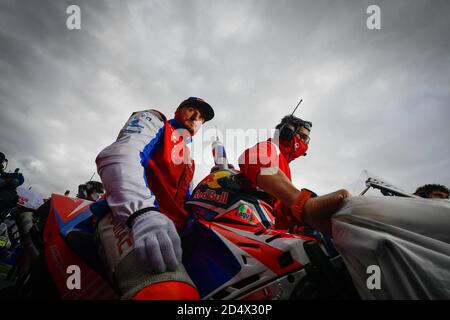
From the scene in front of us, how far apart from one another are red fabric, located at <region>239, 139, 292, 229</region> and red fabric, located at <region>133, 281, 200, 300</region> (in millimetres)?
871

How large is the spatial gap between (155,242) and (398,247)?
40.4 inches

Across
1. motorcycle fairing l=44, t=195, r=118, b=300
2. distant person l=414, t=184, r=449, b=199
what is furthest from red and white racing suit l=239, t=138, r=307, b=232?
distant person l=414, t=184, r=449, b=199

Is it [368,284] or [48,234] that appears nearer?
[368,284]

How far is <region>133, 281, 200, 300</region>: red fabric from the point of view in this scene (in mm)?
910

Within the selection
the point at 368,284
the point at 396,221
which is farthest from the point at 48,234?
the point at 396,221

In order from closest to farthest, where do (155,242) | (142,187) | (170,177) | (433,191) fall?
(155,242)
(142,187)
(170,177)
(433,191)

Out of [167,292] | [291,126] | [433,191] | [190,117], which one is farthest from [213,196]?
[433,191]

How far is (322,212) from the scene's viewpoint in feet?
3.33

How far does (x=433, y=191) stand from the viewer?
16.4ft

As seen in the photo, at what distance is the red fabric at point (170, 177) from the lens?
1.70 meters

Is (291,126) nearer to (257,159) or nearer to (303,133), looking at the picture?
(303,133)
